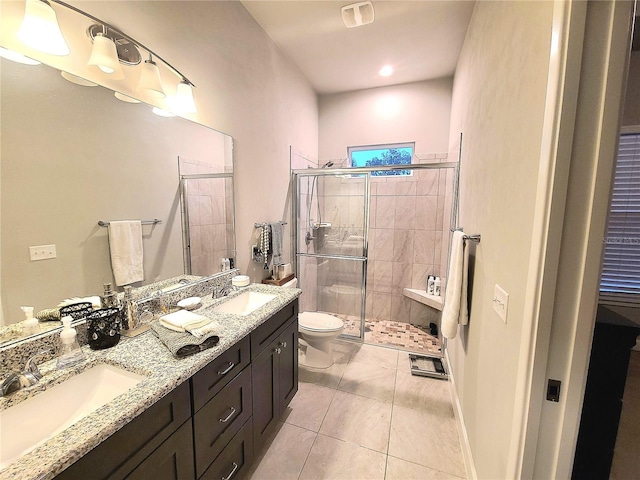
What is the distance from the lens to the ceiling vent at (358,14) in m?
1.94

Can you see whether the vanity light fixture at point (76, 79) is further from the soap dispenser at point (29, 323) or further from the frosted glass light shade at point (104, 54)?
the soap dispenser at point (29, 323)

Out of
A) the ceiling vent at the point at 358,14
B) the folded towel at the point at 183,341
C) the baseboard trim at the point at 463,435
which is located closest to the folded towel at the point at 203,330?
the folded towel at the point at 183,341

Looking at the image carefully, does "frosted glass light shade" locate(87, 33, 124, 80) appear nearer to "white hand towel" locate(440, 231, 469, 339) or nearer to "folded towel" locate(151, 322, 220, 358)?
"folded towel" locate(151, 322, 220, 358)

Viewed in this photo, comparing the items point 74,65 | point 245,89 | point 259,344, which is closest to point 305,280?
point 259,344

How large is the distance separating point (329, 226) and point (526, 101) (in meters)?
2.49

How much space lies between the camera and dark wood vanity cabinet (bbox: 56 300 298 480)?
2.61ft

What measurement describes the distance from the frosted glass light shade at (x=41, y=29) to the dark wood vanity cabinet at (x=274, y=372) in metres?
1.52

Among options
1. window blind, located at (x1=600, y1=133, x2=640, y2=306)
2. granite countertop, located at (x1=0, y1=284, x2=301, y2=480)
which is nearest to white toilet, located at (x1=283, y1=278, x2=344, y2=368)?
granite countertop, located at (x1=0, y1=284, x2=301, y2=480)

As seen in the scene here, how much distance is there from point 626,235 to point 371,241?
92.6 inches

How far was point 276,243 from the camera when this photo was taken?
2586mm

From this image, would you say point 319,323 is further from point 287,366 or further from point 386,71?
point 386,71

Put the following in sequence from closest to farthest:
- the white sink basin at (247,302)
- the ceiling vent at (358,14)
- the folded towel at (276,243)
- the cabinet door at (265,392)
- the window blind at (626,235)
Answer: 1. the cabinet door at (265,392)
2. the white sink basin at (247,302)
3. the ceiling vent at (358,14)
4. the window blind at (626,235)
5. the folded towel at (276,243)

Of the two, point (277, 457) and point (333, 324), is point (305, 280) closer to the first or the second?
point (333, 324)

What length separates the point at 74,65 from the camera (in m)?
1.10
